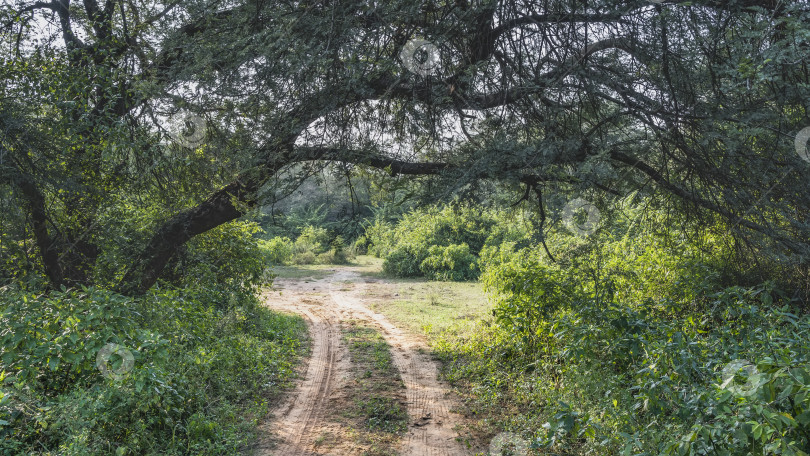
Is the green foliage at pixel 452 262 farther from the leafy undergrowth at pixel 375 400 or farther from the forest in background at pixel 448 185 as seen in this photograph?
the forest in background at pixel 448 185

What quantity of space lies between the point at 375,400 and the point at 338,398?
1.59 ft

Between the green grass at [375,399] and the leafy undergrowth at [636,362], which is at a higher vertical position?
the leafy undergrowth at [636,362]

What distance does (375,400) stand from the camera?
6348 mm

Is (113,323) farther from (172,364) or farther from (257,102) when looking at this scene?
(257,102)

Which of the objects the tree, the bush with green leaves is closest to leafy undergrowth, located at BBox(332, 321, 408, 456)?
the bush with green leaves

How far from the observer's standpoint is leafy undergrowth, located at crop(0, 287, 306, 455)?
12.3 feet

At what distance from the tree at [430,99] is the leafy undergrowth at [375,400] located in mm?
2752

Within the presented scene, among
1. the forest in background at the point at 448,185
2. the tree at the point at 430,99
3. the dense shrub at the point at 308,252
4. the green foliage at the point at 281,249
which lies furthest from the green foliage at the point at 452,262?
the tree at the point at 430,99

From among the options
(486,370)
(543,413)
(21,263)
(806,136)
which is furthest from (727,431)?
(21,263)

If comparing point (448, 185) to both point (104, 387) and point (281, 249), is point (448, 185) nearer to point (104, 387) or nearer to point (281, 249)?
point (104, 387)

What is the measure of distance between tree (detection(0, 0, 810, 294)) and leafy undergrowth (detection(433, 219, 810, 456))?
1149mm

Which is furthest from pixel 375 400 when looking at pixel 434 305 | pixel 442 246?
pixel 442 246

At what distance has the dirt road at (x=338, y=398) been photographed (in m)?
5.05

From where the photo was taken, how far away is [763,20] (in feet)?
12.9
